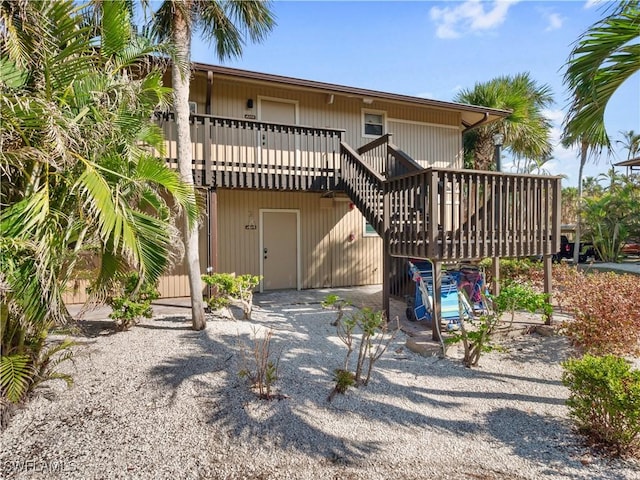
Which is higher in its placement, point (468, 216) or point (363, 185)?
point (363, 185)

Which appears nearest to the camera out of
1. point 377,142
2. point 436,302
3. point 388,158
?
point 436,302

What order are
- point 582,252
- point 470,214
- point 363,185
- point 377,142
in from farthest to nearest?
point 582,252
point 377,142
point 363,185
point 470,214

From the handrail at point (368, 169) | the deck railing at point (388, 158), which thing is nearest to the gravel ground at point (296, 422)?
the handrail at point (368, 169)

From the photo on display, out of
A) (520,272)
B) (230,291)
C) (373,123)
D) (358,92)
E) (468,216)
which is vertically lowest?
(230,291)

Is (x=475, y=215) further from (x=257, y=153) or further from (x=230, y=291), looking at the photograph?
(x=257, y=153)

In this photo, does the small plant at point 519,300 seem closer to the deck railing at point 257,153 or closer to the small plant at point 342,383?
the small plant at point 342,383

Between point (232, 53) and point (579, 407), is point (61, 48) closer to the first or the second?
point (232, 53)

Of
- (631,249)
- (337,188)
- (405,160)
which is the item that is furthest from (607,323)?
(631,249)

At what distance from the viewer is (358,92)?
979 centimetres

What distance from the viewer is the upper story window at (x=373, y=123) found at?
10.8 meters

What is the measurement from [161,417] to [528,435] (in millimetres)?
3516

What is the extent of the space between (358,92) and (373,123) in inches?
54.9

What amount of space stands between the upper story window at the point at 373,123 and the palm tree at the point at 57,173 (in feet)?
25.5

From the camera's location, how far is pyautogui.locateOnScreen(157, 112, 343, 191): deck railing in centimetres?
749
